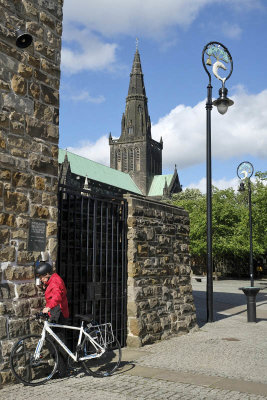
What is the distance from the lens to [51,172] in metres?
7.18

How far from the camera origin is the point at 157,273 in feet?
32.7

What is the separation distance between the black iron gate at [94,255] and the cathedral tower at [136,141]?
10904 centimetres

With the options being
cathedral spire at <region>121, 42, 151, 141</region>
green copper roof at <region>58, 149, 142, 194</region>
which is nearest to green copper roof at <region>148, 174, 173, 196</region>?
green copper roof at <region>58, 149, 142, 194</region>

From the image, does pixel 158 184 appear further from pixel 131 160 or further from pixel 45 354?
pixel 45 354

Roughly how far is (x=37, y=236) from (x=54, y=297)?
96 centimetres

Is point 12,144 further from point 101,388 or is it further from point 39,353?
point 101,388

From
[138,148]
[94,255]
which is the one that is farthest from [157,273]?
[138,148]

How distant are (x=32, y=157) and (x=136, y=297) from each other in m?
3.78

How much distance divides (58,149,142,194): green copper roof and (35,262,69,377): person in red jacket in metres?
74.7

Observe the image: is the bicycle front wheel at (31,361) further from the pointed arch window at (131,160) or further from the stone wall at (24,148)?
the pointed arch window at (131,160)

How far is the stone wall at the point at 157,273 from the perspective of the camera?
361 inches

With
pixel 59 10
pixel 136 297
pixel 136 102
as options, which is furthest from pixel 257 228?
pixel 136 102

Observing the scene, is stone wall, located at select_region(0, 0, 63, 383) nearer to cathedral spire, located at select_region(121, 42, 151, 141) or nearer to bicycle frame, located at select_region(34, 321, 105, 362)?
bicycle frame, located at select_region(34, 321, 105, 362)

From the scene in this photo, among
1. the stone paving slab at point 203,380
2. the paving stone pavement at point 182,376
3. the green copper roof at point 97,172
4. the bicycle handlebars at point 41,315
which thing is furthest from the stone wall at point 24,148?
the green copper roof at point 97,172
